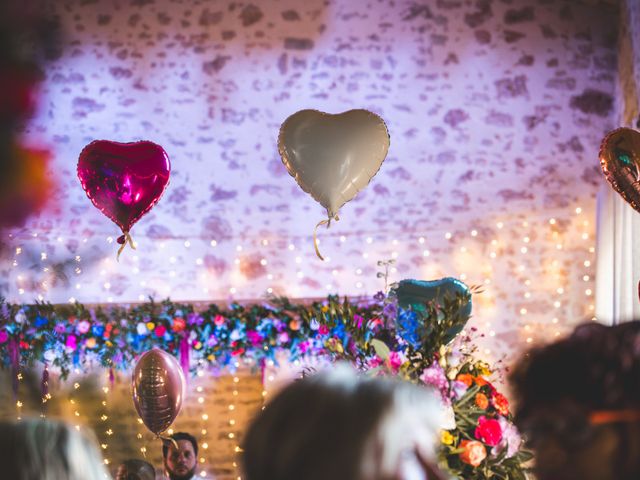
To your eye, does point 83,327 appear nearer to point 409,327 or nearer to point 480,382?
point 409,327

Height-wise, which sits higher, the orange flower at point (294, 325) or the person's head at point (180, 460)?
the orange flower at point (294, 325)

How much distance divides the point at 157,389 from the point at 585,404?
137 inches

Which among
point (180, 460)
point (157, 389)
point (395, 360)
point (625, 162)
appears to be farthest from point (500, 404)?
point (180, 460)

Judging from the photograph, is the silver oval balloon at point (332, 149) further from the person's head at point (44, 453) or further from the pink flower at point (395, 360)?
the person's head at point (44, 453)

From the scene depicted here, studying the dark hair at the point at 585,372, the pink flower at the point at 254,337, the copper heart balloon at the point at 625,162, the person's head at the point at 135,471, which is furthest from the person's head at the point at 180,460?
the dark hair at the point at 585,372

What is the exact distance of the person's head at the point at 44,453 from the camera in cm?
116

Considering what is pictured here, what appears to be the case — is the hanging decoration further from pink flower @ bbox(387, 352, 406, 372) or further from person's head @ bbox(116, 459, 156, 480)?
person's head @ bbox(116, 459, 156, 480)

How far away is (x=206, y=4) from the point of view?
5977mm

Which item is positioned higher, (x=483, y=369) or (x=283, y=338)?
(x=483, y=369)

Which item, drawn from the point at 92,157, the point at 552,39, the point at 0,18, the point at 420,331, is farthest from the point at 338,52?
the point at 420,331

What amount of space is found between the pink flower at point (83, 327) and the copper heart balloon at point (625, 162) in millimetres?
3300

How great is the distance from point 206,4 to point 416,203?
6.70ft

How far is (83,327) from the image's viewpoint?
5.38 meters

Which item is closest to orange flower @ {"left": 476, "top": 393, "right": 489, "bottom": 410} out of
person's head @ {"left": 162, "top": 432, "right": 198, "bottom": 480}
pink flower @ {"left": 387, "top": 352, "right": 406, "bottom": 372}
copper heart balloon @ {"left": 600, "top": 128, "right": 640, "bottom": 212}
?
pink flower @ {"left": 387, "top": 352, "right": 406, "bottom": 372}
